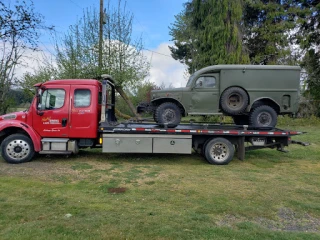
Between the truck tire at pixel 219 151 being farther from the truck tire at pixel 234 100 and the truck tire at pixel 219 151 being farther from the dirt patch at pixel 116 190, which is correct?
the dirt patch at pixel 116 190

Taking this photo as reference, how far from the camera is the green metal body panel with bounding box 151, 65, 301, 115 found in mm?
8289

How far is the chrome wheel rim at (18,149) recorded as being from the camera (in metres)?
7.59

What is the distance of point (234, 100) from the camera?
27.7 ft

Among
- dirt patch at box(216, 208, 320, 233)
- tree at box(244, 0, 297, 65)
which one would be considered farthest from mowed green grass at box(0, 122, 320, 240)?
tree at box(244, 0, 297, 65)

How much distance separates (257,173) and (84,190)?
4.41 meters

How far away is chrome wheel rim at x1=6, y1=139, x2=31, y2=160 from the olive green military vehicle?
379 cm

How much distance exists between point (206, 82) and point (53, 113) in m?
4.61

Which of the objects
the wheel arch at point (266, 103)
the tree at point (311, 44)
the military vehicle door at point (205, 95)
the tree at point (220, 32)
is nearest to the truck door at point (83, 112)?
the military vehicle door at point (205, 95)

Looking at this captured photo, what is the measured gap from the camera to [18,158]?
25.1 feet

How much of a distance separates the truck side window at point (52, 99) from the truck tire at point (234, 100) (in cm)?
469

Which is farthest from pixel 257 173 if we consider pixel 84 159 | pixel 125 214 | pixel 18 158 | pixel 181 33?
pixel 181 33

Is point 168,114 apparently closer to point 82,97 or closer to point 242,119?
point 82,97

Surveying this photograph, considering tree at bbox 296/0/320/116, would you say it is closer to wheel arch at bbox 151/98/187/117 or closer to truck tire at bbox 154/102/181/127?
wheel arch at bbox 151/98/187/117

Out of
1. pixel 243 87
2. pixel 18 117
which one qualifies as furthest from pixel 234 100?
pixel 18 117
